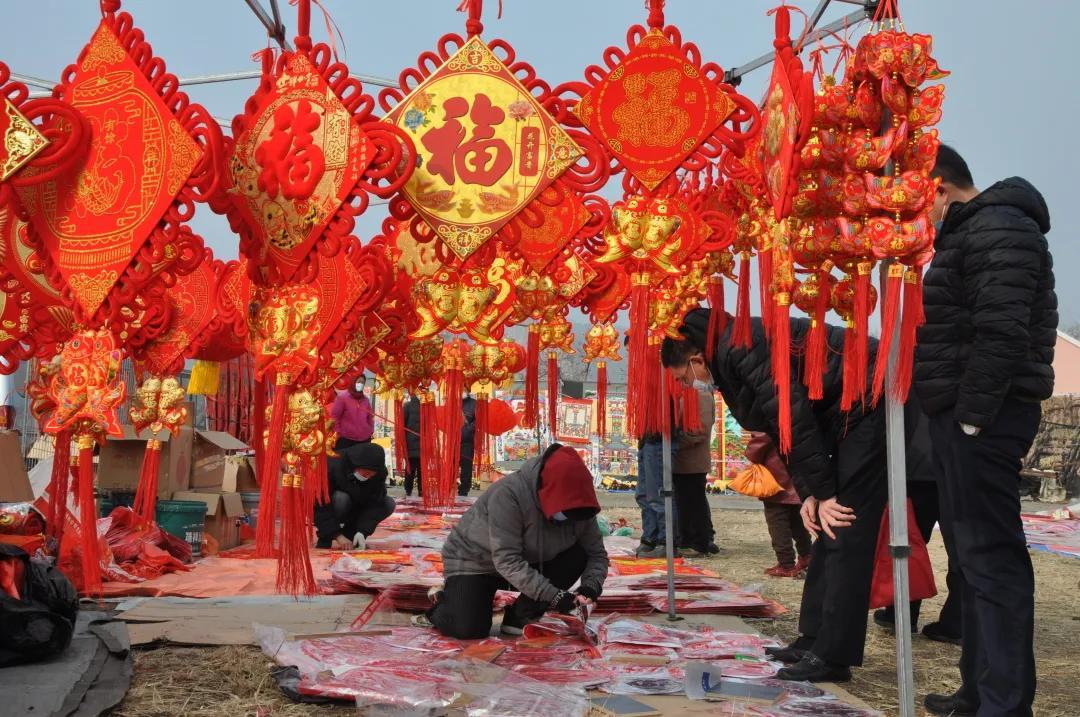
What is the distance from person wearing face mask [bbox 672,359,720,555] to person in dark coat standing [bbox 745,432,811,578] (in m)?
0.70

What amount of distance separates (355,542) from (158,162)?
3.71 m

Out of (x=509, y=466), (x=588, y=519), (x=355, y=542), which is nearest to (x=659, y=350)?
(x=588, y=519)

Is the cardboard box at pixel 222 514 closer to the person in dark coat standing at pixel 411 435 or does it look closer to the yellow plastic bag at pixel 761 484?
the yellow plastic bag at pixel 761 484

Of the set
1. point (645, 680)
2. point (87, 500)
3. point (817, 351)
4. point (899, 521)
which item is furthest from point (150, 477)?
point (899, 521)

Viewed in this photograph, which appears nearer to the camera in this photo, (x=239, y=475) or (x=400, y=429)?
(x=239, y=475)

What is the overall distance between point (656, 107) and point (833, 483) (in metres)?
1.59

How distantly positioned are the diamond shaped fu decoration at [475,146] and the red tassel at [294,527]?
96cm

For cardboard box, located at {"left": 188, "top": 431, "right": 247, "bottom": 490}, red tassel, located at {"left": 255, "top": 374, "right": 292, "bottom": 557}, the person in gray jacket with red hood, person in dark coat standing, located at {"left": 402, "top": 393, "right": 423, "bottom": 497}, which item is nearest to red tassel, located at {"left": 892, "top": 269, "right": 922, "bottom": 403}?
the person in gray jacket with red hood

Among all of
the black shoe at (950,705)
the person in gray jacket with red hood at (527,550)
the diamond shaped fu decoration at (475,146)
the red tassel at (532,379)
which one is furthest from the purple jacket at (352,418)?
the black shoe at (950,705)

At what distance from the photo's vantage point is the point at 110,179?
132 inches

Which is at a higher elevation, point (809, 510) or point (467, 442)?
point (467, 442)

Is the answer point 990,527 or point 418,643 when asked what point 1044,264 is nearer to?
point 990,527

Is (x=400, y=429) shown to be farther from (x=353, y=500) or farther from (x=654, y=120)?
(x=654, y=120)

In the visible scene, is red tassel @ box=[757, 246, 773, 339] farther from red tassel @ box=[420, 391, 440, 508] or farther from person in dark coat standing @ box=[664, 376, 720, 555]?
red tassel @ box=[420, 391, 440, 508]
